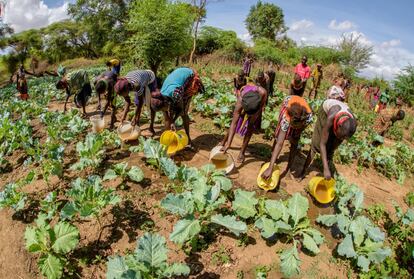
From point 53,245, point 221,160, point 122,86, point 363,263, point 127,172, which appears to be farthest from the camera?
point 122,86

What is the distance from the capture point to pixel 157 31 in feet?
44.5

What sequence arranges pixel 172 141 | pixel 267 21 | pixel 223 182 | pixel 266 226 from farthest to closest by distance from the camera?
pixel 267 21 → pixel 172 141 → pixel 223 182 → pixel 266 226

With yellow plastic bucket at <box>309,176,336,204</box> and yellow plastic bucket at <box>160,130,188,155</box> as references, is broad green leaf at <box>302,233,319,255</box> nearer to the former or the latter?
yellow plastic bucket at <box>309,176,336,204</box>

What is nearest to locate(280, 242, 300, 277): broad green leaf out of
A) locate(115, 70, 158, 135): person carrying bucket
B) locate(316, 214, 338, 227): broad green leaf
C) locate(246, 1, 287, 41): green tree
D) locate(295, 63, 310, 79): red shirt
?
locate(316, 214, 338, 227): broad green leaf

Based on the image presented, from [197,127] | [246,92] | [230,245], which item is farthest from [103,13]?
[230,245]

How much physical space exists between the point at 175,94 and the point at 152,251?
252 cm

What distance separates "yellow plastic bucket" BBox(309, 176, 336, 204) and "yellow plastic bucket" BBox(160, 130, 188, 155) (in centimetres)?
189

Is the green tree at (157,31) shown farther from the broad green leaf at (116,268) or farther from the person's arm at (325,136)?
the broad green leaf at (116,268)

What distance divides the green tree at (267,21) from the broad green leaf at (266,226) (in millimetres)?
34951

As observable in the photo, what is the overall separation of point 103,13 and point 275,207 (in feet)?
86.3

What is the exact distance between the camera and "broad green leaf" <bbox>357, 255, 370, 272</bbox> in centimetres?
304

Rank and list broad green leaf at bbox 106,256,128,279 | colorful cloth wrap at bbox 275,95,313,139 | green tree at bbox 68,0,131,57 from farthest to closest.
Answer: green tree at bbox 68,0,131,57 < colorful cloth wrap at bbox 275,95,313,139 < broad green leaf at bbox 106,256,128,279

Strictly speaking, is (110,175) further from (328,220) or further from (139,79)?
(328,220)

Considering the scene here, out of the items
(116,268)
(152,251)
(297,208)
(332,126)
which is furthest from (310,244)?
(116,268)
